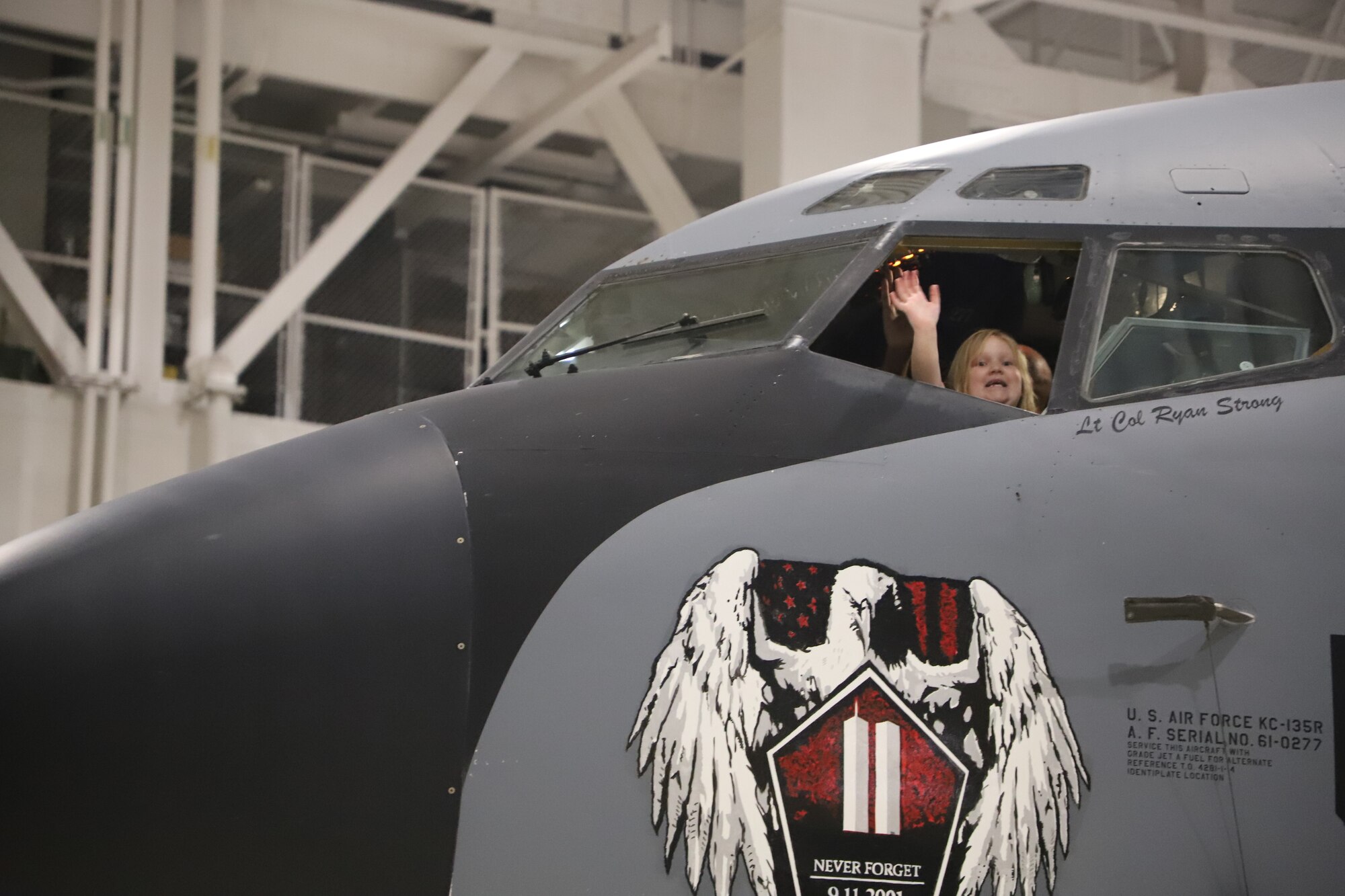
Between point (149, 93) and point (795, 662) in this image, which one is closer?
point (795, 662)

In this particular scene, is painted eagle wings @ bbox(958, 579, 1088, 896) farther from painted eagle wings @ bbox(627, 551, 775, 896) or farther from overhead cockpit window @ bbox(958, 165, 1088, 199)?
overhead cockpit window @ bbox(958, 165, 1088, 199)

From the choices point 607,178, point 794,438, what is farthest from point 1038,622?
point 607,178

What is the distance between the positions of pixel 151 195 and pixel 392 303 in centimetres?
433

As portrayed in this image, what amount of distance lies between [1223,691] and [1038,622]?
0.54 m

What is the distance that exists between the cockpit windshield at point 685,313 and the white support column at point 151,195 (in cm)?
Result: 974

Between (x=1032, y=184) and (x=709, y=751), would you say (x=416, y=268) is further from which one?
(x=709, y=751)

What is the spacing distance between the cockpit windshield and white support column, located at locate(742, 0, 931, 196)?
8950 mm

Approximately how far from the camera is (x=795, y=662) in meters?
4.05

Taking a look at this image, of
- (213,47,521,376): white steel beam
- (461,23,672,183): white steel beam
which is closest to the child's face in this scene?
(461,23,672,183): white steel beam

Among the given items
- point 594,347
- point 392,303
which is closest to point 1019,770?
point 594,347

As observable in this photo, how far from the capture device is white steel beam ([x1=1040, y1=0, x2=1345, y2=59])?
17203 millimetres

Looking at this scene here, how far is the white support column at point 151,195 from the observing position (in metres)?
14.7

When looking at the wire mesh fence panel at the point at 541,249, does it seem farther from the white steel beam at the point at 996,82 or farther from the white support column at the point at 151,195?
the white support column at the point at 151,195

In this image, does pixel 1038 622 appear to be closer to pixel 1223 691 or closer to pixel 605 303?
pixel 1223 691
